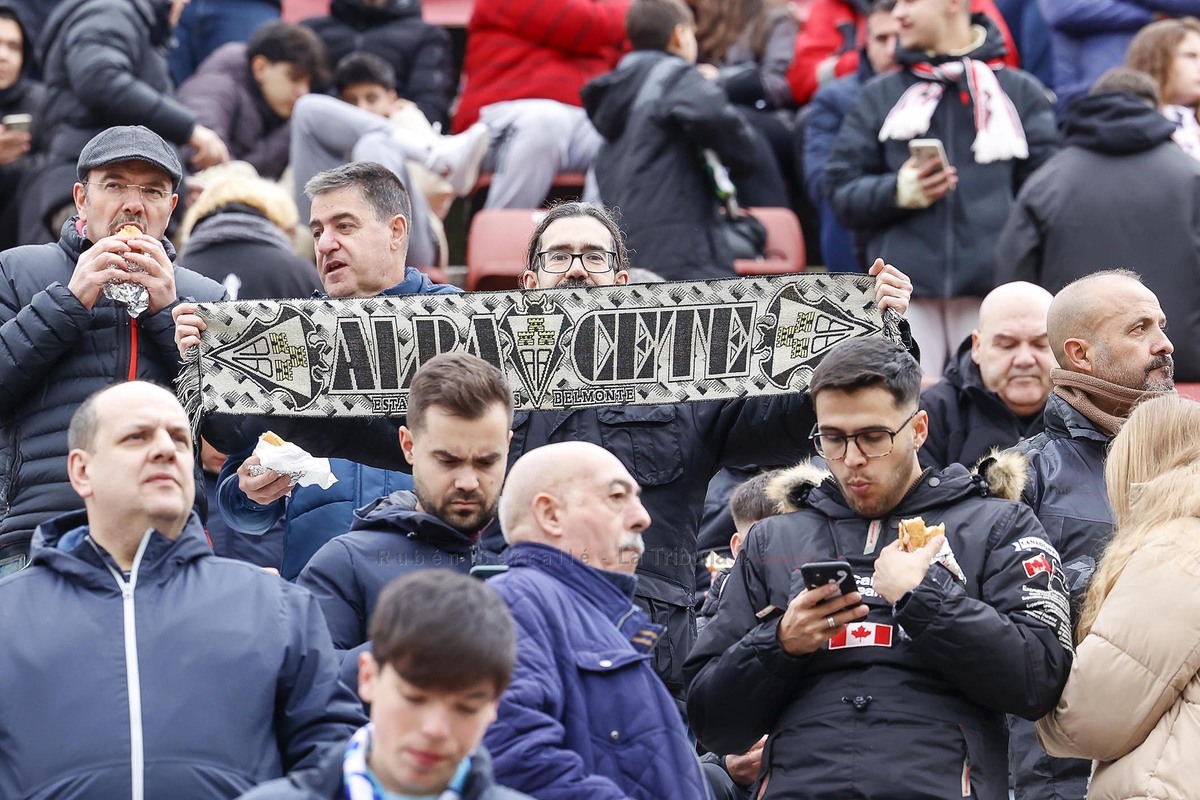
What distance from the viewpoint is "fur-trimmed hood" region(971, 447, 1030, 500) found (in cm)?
513

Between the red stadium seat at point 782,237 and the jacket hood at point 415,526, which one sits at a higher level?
the jacket hood at point 415,526

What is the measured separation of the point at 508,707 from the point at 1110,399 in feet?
8.68

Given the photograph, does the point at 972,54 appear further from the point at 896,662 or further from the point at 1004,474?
the point at 896,662

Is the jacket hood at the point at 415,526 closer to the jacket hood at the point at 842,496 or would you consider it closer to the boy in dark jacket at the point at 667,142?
the jacket hood at the point at 842,496

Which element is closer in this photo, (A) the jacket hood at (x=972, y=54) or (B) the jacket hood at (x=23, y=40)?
(A) the jacket hood at (x=972, y=54)

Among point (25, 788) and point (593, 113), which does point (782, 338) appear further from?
point (593, 113)

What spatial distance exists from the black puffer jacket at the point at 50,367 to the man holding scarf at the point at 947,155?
409 cm

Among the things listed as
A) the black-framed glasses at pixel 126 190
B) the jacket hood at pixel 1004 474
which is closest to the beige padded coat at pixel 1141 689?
the jacket hood at pixel 1004 474

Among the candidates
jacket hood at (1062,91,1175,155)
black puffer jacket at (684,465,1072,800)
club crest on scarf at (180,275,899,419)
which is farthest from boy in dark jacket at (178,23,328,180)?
black puffer jacket at (684,465,1072,800)

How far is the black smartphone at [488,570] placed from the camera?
4.53 m

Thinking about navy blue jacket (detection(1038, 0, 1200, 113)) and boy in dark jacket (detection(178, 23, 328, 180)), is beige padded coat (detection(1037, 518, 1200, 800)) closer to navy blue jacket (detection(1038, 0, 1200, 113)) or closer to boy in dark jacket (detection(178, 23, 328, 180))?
navy blue jacket (detection(1038, 0, 1200, 113))

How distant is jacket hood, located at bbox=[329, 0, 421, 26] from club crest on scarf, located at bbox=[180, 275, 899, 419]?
637 centimetres

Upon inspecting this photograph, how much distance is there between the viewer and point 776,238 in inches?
423

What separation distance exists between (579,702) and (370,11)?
27.2 feet
